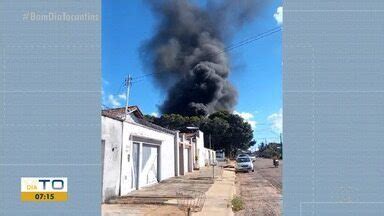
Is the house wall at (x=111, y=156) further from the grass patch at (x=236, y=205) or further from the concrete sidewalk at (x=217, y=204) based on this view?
the grass patch at (x=236, y=205)

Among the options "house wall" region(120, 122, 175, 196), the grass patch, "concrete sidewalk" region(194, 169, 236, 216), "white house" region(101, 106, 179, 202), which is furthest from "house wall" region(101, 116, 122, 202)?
the grass patch

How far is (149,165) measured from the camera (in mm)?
20141

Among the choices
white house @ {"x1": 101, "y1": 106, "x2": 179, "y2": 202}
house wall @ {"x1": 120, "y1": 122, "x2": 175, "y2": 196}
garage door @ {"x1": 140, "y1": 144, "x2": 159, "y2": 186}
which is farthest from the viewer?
garage door @ {"x1": 140, "y1": 144, "x2": 159, "y2": 186}

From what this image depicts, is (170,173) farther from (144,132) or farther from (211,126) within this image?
(211,126)

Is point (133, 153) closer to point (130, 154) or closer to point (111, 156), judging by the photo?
point (130, 154)

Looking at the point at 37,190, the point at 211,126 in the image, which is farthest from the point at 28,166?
the point at 211,126

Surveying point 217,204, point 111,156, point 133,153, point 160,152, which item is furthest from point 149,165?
point 217,204

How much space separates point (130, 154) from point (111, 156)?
2489 mm

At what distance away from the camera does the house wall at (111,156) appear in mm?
13000

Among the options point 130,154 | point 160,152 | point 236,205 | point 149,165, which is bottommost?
point 236,205

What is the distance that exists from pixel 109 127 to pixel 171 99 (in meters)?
44.3

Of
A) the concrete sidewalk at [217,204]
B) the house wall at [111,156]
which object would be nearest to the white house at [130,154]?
the house wall at [111,156]

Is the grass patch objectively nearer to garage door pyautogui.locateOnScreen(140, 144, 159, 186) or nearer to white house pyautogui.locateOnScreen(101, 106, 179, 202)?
white house pyautogui.locateOnScreen(101, 106, 179, 202)

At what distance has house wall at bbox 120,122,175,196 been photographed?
15.3m
